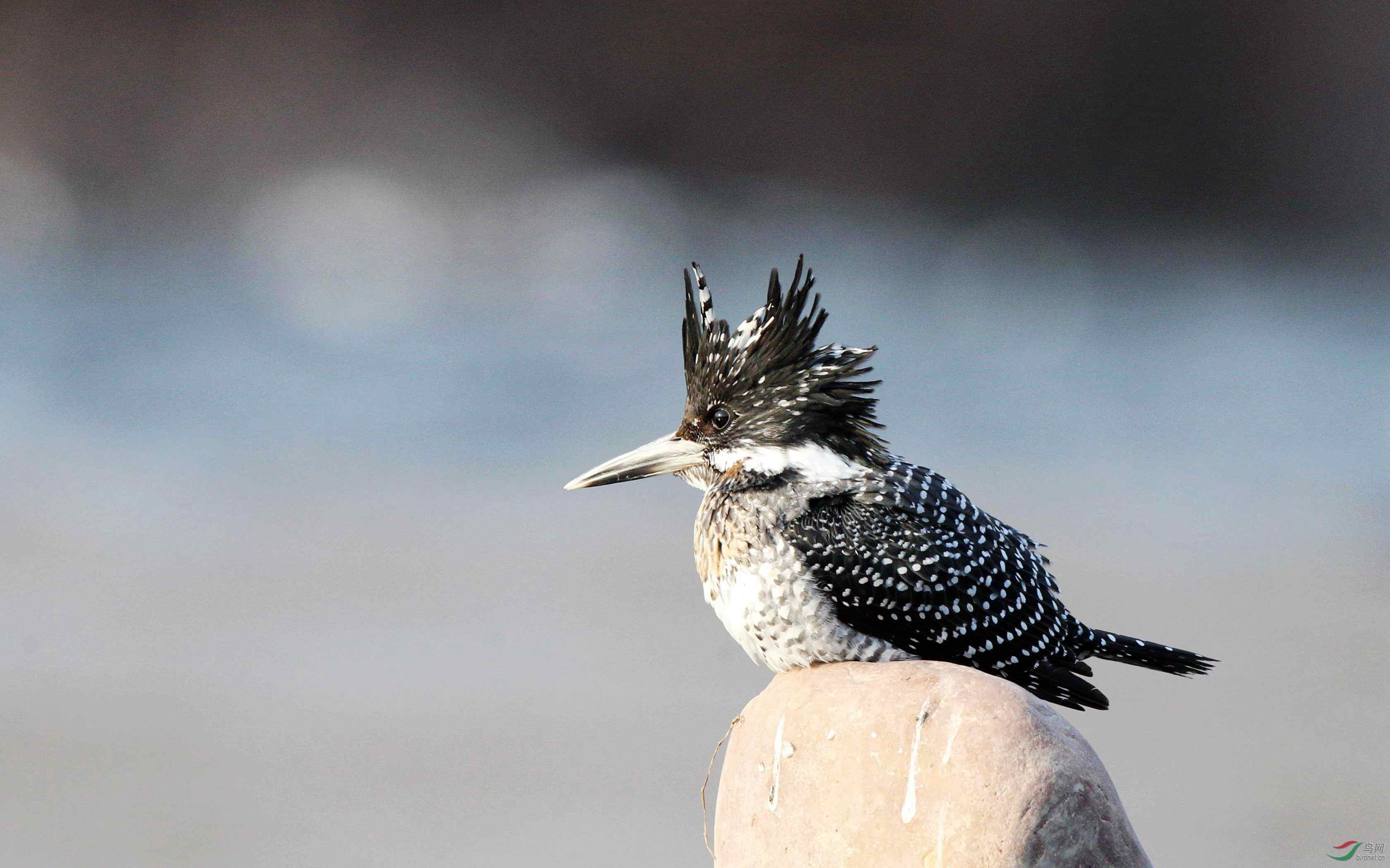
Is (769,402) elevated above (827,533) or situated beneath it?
elevated above

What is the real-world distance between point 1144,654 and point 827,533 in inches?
35.8

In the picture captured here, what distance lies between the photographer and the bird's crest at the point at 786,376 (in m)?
2.41

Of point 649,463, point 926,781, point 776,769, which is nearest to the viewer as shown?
point 926,781

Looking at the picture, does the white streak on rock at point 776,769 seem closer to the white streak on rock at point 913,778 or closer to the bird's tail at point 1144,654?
the white streak on rock at point 913,778

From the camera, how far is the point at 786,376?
2426mm

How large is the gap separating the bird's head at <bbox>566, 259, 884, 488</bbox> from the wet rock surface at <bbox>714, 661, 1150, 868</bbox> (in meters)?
0.49

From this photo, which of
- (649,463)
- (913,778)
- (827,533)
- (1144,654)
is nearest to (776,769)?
(913,778)

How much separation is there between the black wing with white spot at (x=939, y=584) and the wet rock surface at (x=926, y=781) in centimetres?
12

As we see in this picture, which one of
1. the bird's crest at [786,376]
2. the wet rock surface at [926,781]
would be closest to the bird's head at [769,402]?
the bird's crest at [786,376]

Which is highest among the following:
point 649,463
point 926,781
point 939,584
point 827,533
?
point 649,463

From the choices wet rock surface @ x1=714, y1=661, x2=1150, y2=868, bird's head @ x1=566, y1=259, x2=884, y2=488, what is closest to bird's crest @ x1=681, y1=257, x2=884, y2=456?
bird's head @ x1=566, y1=259, x2=884, y2=488

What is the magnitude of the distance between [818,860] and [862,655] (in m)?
0.43

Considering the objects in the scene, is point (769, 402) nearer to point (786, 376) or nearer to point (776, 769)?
point (786, 376)

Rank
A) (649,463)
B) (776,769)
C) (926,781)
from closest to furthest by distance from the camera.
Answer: (926,781)
(776,769)
(649,463)
